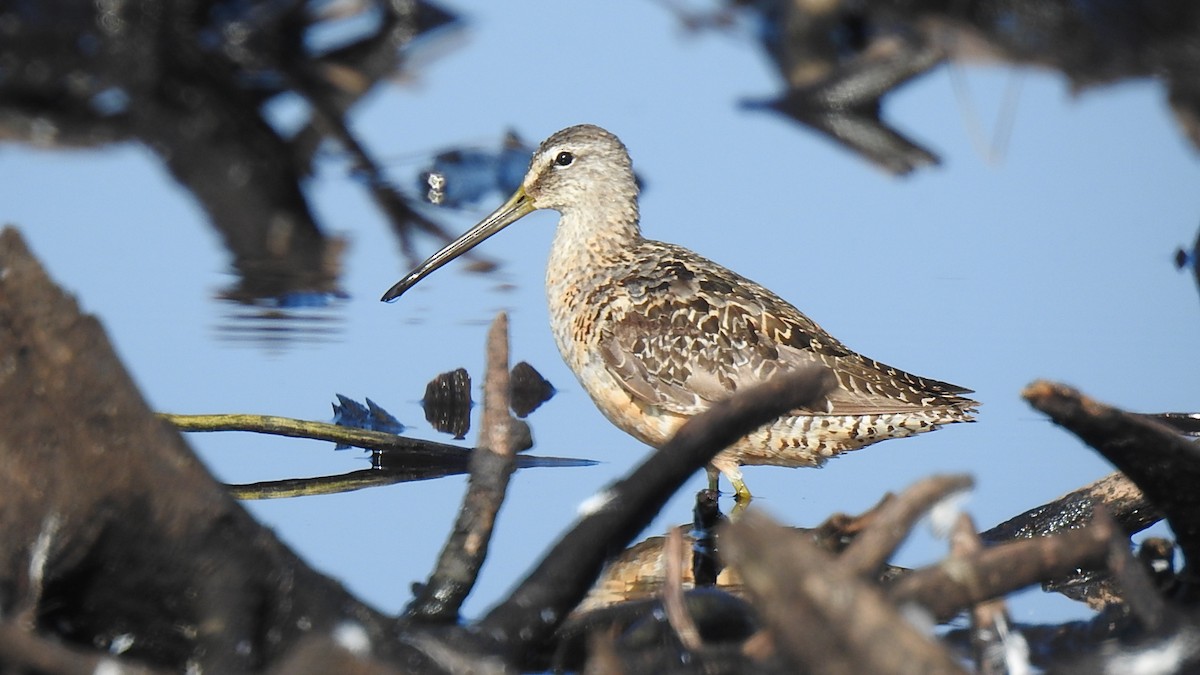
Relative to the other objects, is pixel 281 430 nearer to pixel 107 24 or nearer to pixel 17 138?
pixel 17 138

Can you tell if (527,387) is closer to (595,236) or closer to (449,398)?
(449,398)

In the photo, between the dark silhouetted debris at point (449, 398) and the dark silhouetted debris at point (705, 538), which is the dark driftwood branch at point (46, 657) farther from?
the dark silhouetted debris at point (449, 398)

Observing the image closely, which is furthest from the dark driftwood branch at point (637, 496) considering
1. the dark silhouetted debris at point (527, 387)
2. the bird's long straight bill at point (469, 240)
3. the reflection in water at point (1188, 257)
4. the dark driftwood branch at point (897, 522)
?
the reflection in water at point (1188, 257)

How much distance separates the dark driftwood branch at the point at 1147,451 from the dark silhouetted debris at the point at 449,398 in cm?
225

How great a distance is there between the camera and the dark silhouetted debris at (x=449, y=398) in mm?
4410

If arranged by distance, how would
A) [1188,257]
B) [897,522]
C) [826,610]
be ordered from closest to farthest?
[826,610]
[897,522]
[1188,257]

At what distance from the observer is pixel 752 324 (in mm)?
4461

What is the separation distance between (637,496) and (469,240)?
285cm

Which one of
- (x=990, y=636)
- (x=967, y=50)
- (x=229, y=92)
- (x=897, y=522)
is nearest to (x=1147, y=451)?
(x=990, y=636)

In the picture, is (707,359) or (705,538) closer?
(705,538)

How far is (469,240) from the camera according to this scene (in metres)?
5.16

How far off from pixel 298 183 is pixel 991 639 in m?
4.22

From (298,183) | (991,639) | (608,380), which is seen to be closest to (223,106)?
(298,183)

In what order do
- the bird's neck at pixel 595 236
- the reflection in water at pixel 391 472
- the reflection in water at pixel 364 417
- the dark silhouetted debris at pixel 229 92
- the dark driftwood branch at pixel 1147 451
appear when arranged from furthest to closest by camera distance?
the dark silhouetted debris at pixel 229 92 < the bird's neck at pixel 595 236 < the reflection in water at pixel 364 417 < the reflection in water at pixel 391 472 < the dark driftwood branch at pixel 1147 451
